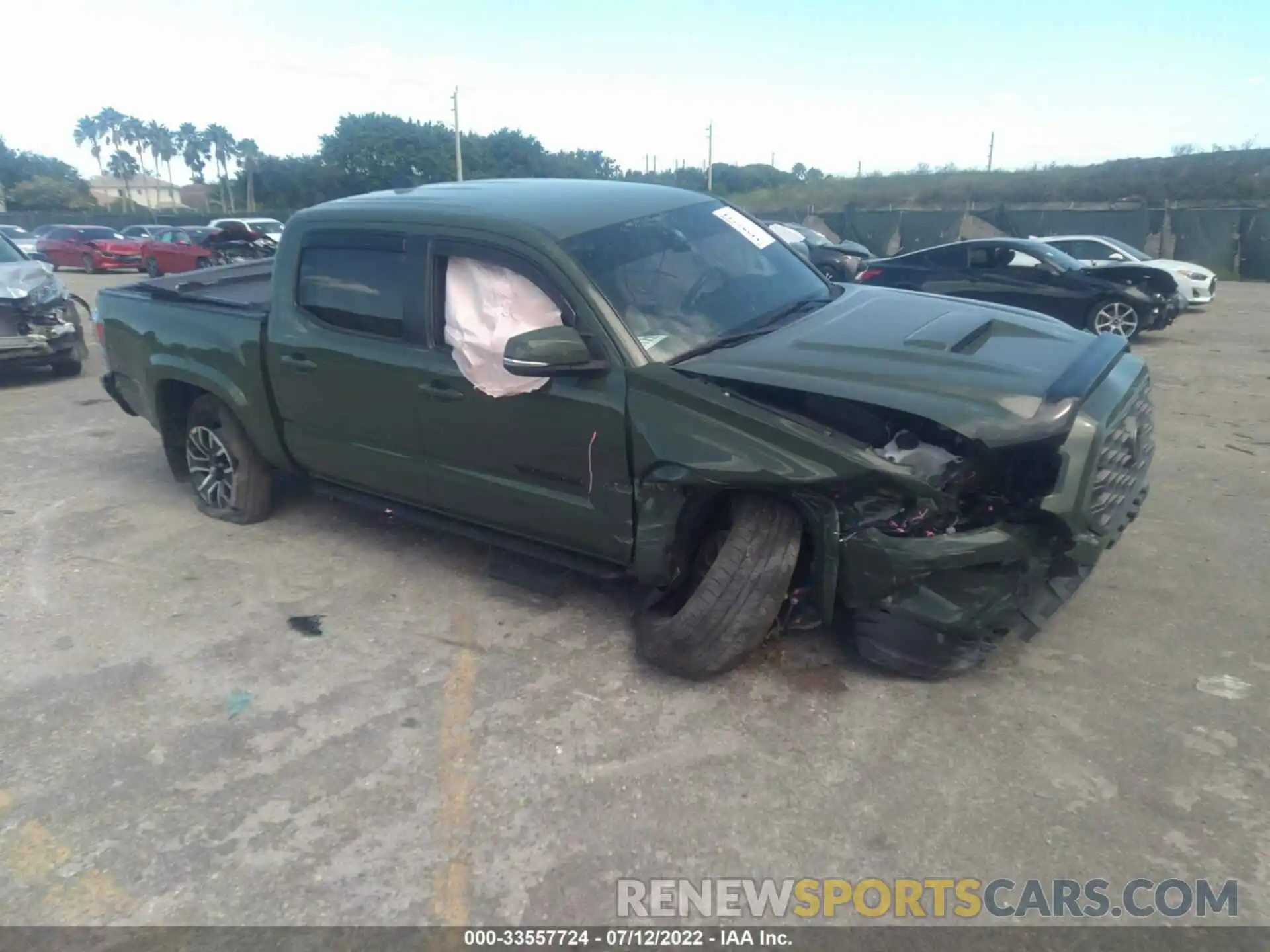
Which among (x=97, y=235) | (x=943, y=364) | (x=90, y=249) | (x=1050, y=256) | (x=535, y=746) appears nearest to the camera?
(x=535, y=746)

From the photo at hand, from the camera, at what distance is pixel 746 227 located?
4.62 meters

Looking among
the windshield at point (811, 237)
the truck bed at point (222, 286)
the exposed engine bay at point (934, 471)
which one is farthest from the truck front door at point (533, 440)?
the windshield at point (811, 237)

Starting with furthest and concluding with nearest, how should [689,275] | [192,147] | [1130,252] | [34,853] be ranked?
[192,147]
[1130,252]
[689,275]
[34,853]

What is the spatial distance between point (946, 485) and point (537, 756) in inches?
66.6

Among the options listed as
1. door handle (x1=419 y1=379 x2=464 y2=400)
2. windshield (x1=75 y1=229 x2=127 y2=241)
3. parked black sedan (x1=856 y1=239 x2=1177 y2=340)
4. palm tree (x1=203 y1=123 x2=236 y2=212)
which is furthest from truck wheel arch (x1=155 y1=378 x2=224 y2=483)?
palm tree (x1=203 y1=123 x2=236 y2=212)

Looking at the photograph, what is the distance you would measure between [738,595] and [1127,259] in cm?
1351

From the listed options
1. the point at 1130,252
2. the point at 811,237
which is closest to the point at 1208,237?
the point at 1130,252

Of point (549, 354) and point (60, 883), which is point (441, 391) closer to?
point (549, 354)

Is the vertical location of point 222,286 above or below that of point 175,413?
above

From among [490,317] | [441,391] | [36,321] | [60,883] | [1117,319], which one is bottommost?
[60,883]

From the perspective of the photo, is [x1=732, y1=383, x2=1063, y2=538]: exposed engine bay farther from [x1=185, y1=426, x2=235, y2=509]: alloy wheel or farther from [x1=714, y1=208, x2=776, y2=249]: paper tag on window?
[x1=185, y1=426, x2=235, y2=509]: alloy wheel

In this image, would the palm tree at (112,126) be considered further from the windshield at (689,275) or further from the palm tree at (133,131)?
the windshield at (689,275)

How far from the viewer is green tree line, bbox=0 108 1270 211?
33.0m

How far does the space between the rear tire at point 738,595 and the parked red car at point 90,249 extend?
26569 mm
